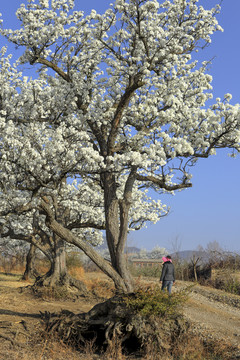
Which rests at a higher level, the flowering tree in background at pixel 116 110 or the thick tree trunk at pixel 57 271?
the flowering tree in background at pixel 116 110

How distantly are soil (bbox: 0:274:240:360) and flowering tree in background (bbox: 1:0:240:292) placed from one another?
3374 millimetres

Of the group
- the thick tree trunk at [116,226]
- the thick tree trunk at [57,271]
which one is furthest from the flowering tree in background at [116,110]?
the thick tree trunk at [57,271]

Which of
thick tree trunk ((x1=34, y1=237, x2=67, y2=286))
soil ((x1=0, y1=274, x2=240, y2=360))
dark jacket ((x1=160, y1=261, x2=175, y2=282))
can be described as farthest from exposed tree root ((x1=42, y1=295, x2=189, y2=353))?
thick tree trunk ((x1=34, y1=237, x2=67, y2=286))

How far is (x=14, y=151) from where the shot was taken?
15.8 meters

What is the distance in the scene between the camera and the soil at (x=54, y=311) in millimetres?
11273

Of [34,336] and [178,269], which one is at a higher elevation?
[178,269]

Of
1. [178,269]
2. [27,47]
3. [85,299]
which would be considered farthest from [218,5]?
[178,269]

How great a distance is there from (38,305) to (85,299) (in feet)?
8.93

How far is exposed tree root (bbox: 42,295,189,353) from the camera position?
11.2m

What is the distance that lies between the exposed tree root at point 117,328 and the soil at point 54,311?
494 millimetres

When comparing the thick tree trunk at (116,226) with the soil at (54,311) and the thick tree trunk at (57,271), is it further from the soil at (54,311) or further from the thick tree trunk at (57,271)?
the thick tree trunk at (57,271)

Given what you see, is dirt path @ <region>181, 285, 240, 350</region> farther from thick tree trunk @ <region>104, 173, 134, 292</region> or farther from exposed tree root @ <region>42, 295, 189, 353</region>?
thick tree trunk @ <region>104, 173, 134, 292</region>

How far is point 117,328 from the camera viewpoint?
37.3 feet

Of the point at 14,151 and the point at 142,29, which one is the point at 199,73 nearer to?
the point at 142,29
